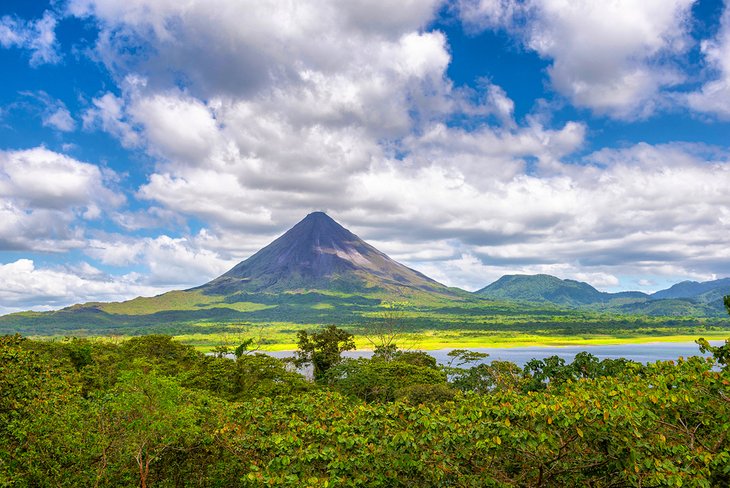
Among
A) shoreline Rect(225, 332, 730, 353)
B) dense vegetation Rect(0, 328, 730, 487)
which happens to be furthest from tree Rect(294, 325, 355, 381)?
shoreline Rect(225, 332, 730, 353)

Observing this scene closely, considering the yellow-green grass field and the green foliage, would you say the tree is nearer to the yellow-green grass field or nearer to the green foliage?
the green foliage

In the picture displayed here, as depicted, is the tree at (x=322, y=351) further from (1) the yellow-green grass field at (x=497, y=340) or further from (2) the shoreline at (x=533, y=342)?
(2) the shoreline at (x=533, y=342)

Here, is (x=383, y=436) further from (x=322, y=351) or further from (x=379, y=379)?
(x=322, y=351)

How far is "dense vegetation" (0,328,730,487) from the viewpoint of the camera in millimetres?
8117

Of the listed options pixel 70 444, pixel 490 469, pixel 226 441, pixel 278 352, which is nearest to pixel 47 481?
pixel 70 444

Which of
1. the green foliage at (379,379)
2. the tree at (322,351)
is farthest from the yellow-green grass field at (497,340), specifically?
the green foliage at (379,379)

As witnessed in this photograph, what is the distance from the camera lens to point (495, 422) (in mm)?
8250

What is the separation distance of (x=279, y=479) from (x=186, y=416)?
6838 millimetres

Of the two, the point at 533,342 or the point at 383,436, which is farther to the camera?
the point at 533,342

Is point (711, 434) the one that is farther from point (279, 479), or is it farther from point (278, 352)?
point (278, 352)

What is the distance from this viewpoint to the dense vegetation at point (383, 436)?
8117 mm

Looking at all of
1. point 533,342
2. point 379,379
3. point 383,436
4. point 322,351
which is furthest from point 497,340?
point 383,436

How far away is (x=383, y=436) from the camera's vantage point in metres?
9.71

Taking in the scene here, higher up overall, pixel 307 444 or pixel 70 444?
pixel 307 444
